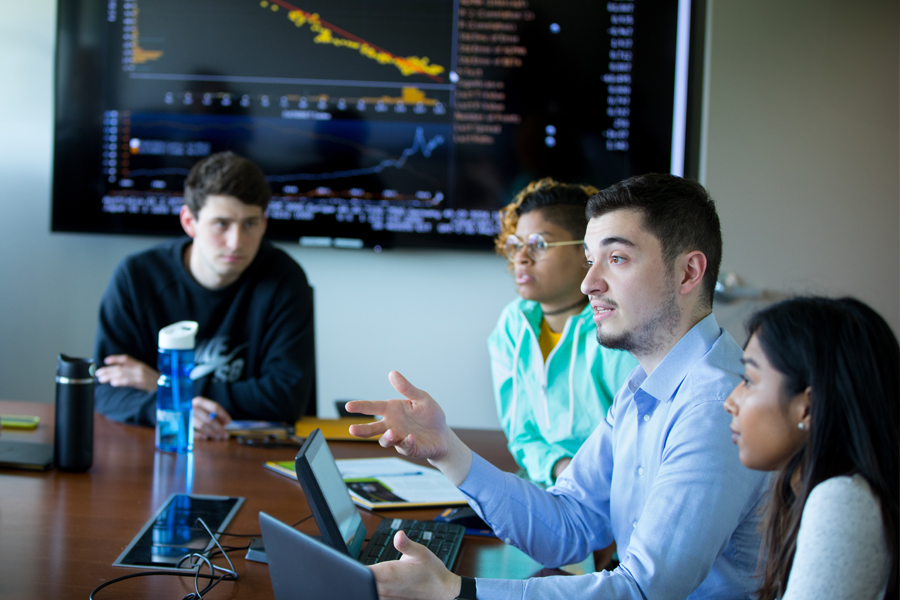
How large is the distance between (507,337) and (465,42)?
1.40m

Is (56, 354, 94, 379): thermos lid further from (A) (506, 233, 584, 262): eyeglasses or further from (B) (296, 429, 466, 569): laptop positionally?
(A) (506, 233, 584, 262): eyeglasses

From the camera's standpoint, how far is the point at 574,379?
196 centimetres

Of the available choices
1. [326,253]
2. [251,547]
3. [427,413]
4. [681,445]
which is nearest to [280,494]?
[251,547]

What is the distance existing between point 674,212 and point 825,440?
0.54 metres

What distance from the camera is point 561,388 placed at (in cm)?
198

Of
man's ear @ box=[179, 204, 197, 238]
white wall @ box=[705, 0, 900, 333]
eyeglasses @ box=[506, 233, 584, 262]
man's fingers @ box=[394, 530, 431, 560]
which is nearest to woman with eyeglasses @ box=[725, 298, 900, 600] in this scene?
man's fingers @ box=[394, 530, 431, 560]

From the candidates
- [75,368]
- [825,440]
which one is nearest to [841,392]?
[825,440]

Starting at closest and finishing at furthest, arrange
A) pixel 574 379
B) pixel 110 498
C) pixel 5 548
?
pixel 5 548 → pixel 110 498 → pixel 574 379

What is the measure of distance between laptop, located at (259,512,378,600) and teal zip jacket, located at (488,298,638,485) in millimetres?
913

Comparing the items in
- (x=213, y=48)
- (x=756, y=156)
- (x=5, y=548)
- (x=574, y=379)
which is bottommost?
(x=5, y=548)

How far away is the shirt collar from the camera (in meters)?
1.21

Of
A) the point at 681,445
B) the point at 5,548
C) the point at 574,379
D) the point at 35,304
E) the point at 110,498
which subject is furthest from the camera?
the point at 35,304

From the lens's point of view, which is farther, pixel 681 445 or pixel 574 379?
pixel 574 379

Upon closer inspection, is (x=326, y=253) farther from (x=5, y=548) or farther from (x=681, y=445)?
(x=681, y=445)
